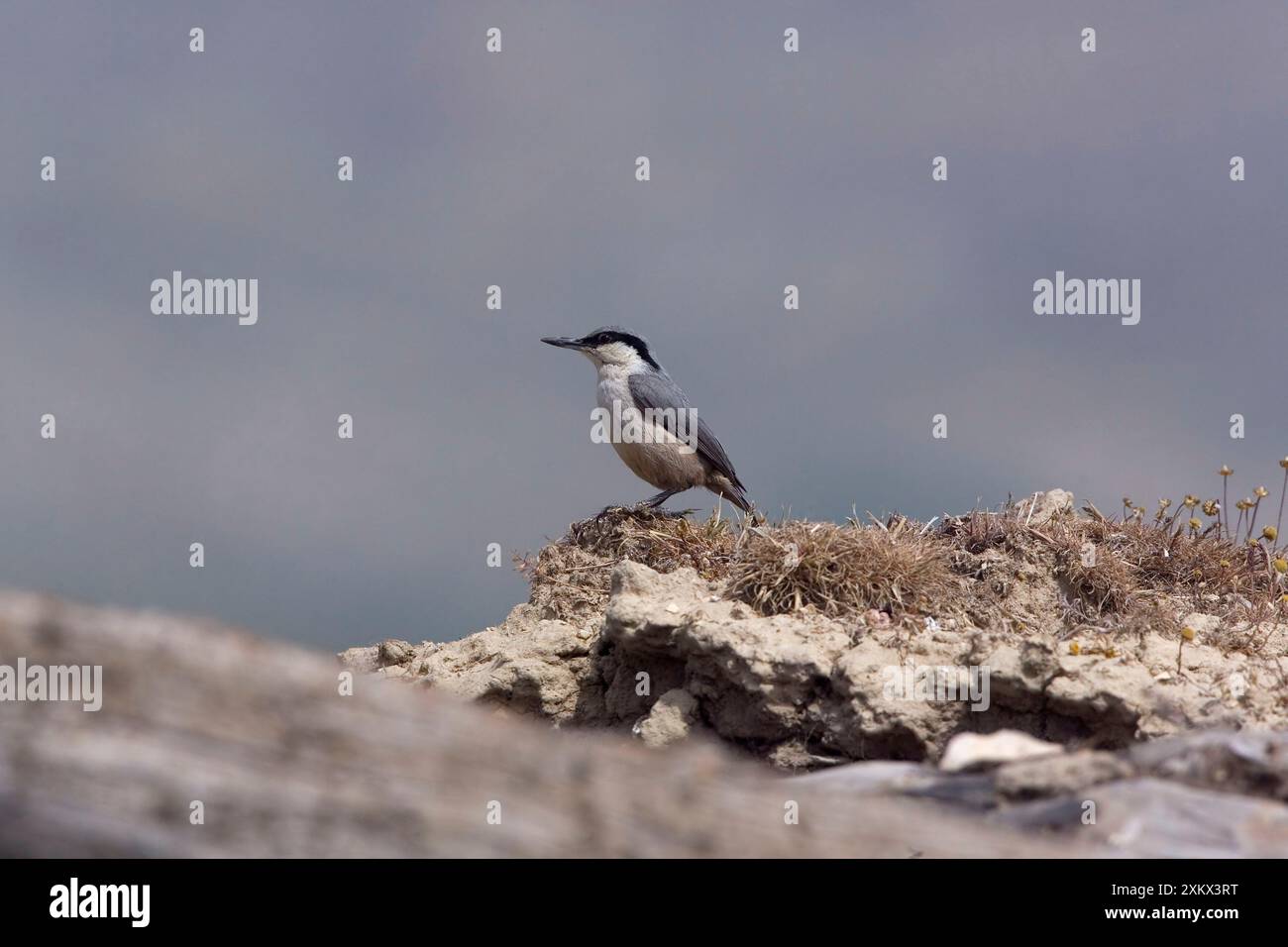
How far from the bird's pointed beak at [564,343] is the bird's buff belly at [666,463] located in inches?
48.6

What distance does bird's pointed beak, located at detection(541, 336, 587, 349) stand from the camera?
455 inches

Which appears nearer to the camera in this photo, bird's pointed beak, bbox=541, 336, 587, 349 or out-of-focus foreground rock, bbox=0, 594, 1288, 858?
out-of-focus foreground rock, bbox=0, 594, 1288, 858

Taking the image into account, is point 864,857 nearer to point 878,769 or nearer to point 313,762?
point 878,769

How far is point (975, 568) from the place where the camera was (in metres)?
8.70

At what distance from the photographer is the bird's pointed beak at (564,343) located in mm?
11547

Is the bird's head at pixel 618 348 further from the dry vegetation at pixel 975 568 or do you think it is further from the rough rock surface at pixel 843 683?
the rough rock surface at pixel 843 683

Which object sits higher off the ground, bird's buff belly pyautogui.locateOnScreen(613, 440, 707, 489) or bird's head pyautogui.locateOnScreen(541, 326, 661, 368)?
bird's head pyautogui.locateOnScreen(541, 326, 661, 368)

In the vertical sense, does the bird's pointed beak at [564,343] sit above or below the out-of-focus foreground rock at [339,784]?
above
